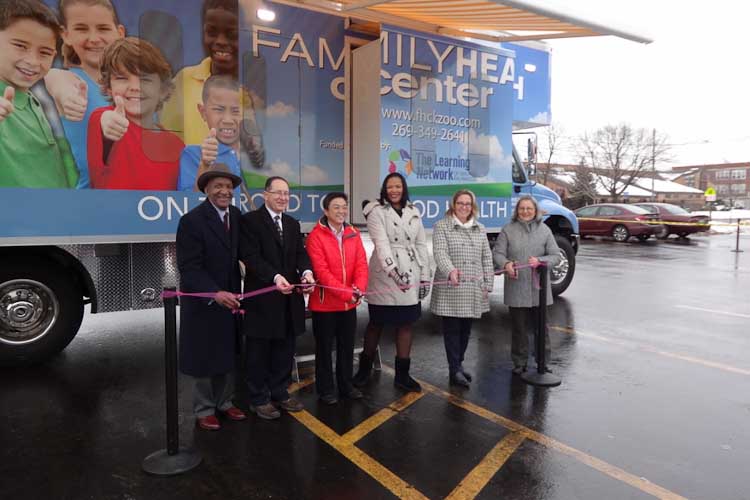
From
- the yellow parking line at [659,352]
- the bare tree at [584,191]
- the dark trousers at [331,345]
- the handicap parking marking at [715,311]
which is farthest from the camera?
the bare tree at [584,191]

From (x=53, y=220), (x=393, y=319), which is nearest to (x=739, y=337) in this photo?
(x=393, y=319)

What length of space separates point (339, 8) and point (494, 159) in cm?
250

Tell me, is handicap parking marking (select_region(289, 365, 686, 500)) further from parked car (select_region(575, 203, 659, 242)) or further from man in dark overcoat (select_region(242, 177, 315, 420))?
parked car (select_region(575, 203, 659, 242))

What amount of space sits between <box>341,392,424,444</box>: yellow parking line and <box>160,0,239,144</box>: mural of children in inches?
114

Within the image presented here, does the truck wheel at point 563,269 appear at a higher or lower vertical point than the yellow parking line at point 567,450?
higher

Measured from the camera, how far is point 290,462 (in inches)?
142

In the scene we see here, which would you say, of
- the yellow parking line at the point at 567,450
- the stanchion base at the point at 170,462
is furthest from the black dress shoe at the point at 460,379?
the stanchion base at the point at 170,462

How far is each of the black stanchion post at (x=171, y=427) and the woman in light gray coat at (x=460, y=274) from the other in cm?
220

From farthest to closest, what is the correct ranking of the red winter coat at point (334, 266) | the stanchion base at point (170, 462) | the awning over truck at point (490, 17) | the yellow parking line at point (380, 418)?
1. the awning over truck at point (490, 17)
2. the red winter coat at point (334, 266)
3. the yellow parking line at point (380, 418)
4. the stanchion base at point (170, 462)

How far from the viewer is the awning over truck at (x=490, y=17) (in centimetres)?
593

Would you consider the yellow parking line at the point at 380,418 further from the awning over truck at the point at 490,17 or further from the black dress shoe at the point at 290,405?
the awning over truck at the point at 490,17

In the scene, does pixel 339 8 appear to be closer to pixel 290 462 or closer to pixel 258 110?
pixel 258 110

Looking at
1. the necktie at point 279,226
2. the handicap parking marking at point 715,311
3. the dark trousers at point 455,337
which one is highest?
the necktie at point 279,226

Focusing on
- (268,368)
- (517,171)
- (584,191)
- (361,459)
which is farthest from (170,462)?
(584,191)
